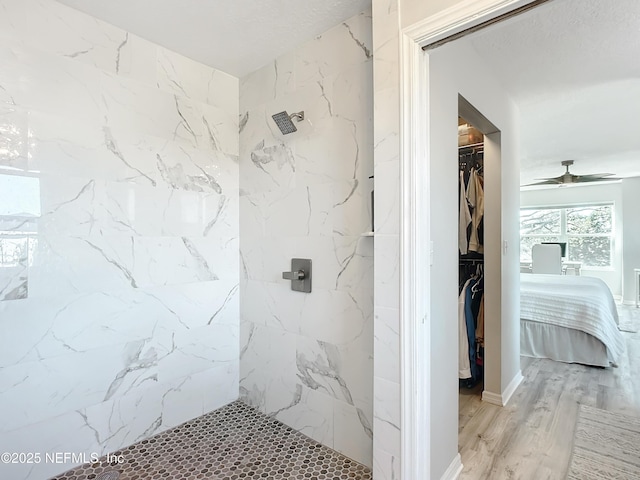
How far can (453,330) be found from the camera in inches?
70.1

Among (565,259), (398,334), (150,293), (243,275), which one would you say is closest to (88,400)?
(150,293)

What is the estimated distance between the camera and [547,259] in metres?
6.63

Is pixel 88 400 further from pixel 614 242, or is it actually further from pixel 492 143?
pixel 614 242

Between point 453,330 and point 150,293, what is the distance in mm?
1696

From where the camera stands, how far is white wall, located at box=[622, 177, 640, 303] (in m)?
6.52

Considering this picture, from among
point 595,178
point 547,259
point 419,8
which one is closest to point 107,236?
point 419,8

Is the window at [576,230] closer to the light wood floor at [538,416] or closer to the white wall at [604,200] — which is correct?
the white wall at [604,200]

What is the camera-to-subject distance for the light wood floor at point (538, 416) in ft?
6.07

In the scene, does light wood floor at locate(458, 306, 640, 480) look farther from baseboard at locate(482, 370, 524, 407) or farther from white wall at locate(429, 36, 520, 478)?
white wall at locate(429, 36, 520, 478)

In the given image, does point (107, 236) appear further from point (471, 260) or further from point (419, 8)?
point (471, 260)

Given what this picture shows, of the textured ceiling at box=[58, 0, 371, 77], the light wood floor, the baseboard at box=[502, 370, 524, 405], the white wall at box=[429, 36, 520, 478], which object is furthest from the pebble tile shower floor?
the textured ceiling at box=[58, 0, 371, 77]

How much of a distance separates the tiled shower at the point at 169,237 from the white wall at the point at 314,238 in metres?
0.01

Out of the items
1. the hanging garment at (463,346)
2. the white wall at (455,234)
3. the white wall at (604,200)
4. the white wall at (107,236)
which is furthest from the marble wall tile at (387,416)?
the white wall at (604,200)

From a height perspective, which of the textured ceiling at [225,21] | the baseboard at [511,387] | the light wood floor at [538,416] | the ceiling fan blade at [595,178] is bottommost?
the light wood floor at [538,416]
